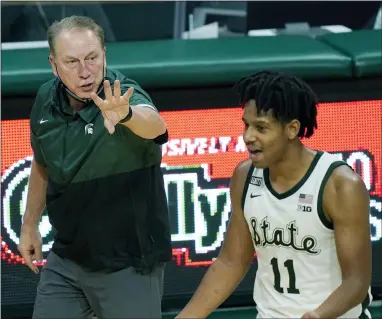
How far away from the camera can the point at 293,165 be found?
9.78ft

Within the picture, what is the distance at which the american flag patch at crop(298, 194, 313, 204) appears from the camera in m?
2.93

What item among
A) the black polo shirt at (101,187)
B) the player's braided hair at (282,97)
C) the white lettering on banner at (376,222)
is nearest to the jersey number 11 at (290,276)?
the player's braided hair at (282,97)

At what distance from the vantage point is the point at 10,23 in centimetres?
530

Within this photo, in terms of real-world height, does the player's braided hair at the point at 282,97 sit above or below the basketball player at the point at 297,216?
above

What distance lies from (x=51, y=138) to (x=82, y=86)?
0.79ft

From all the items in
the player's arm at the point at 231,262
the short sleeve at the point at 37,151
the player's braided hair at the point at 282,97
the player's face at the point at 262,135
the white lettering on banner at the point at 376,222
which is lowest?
the white lettering on banner at the point at 376,222

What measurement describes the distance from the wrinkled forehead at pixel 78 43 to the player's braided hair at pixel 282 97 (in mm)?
549

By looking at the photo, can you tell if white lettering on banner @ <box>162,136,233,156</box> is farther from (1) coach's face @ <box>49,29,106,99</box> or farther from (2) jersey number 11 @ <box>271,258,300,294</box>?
(2) jersey number 11 @ <box>271,258,300,294</box>

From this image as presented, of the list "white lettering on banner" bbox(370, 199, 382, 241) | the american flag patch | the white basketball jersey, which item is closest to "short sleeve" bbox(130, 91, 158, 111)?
the white basketball jersey

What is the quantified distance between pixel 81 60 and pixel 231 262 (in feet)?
2.62

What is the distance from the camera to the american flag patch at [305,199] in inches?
115

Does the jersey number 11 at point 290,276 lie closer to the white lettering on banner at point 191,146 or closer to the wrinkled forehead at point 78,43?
the wrinkled forehead at point 78,43

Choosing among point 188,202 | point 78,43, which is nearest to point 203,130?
point 188,202

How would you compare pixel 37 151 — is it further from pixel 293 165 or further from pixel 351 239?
pixel 351 239
